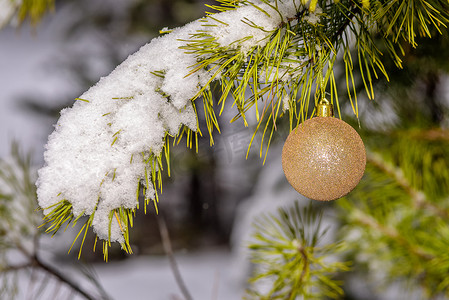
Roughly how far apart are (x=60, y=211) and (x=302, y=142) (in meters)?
0.28

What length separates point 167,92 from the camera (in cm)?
37

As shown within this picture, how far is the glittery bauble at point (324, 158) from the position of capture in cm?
37

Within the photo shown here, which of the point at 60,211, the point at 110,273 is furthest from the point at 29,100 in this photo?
the point at 60,211

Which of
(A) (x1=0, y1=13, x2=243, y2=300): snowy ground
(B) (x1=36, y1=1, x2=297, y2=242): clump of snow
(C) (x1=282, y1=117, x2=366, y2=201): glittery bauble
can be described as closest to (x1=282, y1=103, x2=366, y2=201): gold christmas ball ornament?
(C) (x1=282, y1=117, x2=366, y2=201): glittery bauble

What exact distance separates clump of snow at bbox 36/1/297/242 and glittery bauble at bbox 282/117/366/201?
0.39 ft

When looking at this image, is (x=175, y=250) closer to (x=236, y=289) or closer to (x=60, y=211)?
(x=236, y=289)

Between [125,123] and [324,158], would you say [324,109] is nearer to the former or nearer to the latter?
[324,158]

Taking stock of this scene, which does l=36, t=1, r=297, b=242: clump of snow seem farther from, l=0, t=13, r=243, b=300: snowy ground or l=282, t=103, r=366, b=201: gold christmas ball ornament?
l=0, t=13, r=243, b=300: snowy ground

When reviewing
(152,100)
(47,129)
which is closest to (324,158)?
(152,100)

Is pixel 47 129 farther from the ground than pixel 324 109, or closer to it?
farther from the ground

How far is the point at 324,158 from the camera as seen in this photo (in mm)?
371

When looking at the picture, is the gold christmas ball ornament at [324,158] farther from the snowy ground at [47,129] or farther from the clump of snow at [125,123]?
the snowy ground at [47,129]

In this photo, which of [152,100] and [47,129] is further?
[47,129]

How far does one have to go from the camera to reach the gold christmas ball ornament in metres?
0.37
